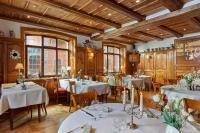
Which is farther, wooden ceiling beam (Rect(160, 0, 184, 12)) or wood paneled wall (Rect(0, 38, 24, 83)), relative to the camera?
wood paneled wall (Rect(0, 38, 24, 83))

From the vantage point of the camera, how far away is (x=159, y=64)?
860 centimetres

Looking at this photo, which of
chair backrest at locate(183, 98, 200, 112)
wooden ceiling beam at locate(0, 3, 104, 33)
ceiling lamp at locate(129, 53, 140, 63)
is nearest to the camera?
chair backrest at locate(183, 98, 200, 112)

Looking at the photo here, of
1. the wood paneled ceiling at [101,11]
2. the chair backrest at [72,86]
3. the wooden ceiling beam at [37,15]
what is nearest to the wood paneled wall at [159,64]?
the wood paneled ceiling at [101,11]

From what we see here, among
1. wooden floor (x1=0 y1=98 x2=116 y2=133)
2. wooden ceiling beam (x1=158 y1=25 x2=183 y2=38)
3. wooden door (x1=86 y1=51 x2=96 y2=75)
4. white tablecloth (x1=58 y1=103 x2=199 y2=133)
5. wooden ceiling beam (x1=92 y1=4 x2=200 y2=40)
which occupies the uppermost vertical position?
wooden ceiling beam (x1=158 y1=25 x2=183 y2=38)

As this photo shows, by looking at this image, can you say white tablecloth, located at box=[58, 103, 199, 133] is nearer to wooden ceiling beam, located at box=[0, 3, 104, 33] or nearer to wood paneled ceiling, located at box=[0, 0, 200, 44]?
wood paneled ceiling, located at box=[0, 0, 200, 44]

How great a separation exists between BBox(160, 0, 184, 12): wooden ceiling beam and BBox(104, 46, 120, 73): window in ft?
17.3

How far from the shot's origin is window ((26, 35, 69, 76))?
6.20 m

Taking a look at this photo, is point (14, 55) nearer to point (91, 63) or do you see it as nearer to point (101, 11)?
point (101, 11)

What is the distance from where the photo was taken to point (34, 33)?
244 inches

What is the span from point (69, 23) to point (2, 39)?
232 centimetres

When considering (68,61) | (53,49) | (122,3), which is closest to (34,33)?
(53,49)

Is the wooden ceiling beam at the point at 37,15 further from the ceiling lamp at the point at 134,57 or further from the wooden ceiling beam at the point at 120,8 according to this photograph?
the ceiling lamp at the point at 134,57

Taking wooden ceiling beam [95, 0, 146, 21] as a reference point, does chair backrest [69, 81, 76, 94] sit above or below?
below

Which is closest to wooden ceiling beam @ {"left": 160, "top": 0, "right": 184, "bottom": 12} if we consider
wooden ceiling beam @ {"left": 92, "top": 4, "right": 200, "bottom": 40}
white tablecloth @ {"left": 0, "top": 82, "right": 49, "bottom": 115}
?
wooden ceiling beam @ {"left": 92, "top": 4, "right": 200, "bottom": 40}
